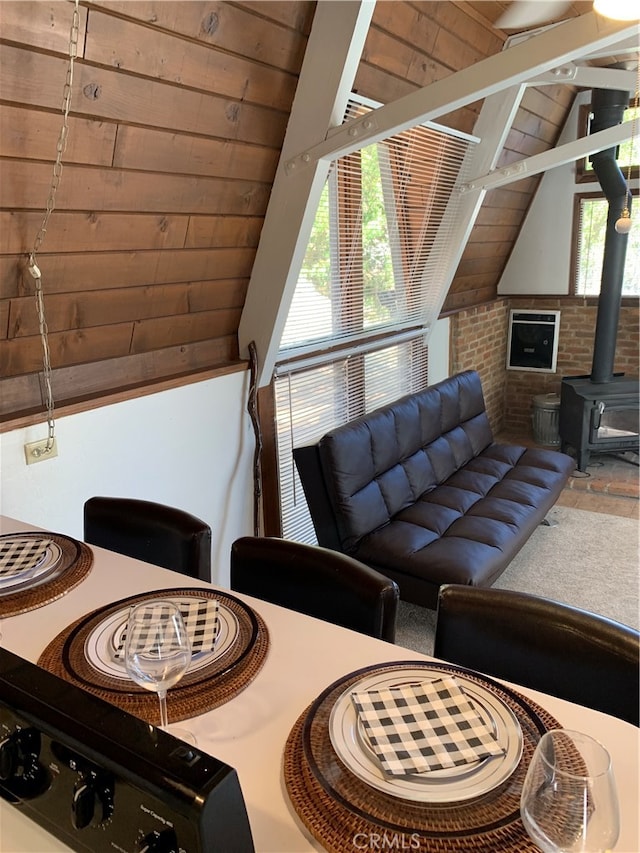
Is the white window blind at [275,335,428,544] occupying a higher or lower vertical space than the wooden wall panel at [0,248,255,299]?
lower

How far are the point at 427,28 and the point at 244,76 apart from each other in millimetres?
1148

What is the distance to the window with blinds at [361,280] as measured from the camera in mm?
3170

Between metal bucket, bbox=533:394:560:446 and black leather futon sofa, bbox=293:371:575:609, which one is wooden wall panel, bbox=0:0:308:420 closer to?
black leather futon sofa, bbox=293:371:575:609

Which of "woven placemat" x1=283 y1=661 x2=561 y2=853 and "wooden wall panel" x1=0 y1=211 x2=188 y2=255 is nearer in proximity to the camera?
"woven placemat" x1=283 y1=661 x2=561 y2=853

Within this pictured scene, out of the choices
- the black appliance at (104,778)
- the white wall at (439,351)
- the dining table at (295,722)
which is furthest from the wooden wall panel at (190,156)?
the white wall at (439,351)

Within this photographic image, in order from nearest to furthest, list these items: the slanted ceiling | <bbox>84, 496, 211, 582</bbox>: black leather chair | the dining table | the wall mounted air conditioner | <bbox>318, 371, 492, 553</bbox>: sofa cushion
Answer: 1. the dining table
2. the slanted ceiling
3. <bbox>84, 496, 211, 582</bbox>: black leather chair
4. <bbox>318, 371, 492, 553</bbox>: sofa cushion
5. the wall mounted air conditioner

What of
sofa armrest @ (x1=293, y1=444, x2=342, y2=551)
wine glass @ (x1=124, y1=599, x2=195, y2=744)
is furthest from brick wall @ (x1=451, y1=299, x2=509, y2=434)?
wine glass @ (x1=124, y1=599, x2=195, y2=744)

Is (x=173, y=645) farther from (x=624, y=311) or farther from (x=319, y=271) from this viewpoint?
(x=624, y=311)

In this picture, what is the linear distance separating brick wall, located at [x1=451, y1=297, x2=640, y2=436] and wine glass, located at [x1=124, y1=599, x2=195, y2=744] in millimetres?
4208

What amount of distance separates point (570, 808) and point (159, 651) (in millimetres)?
656

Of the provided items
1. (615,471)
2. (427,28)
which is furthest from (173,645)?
(615,471)

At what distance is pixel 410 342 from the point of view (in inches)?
171

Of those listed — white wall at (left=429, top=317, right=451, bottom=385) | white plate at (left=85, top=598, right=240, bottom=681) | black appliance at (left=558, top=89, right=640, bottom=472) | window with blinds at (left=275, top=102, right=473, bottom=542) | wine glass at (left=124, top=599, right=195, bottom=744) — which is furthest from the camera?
white wall at (left=429, top=317, right=451, bottom=385)

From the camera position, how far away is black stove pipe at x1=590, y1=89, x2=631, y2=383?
439 cm
